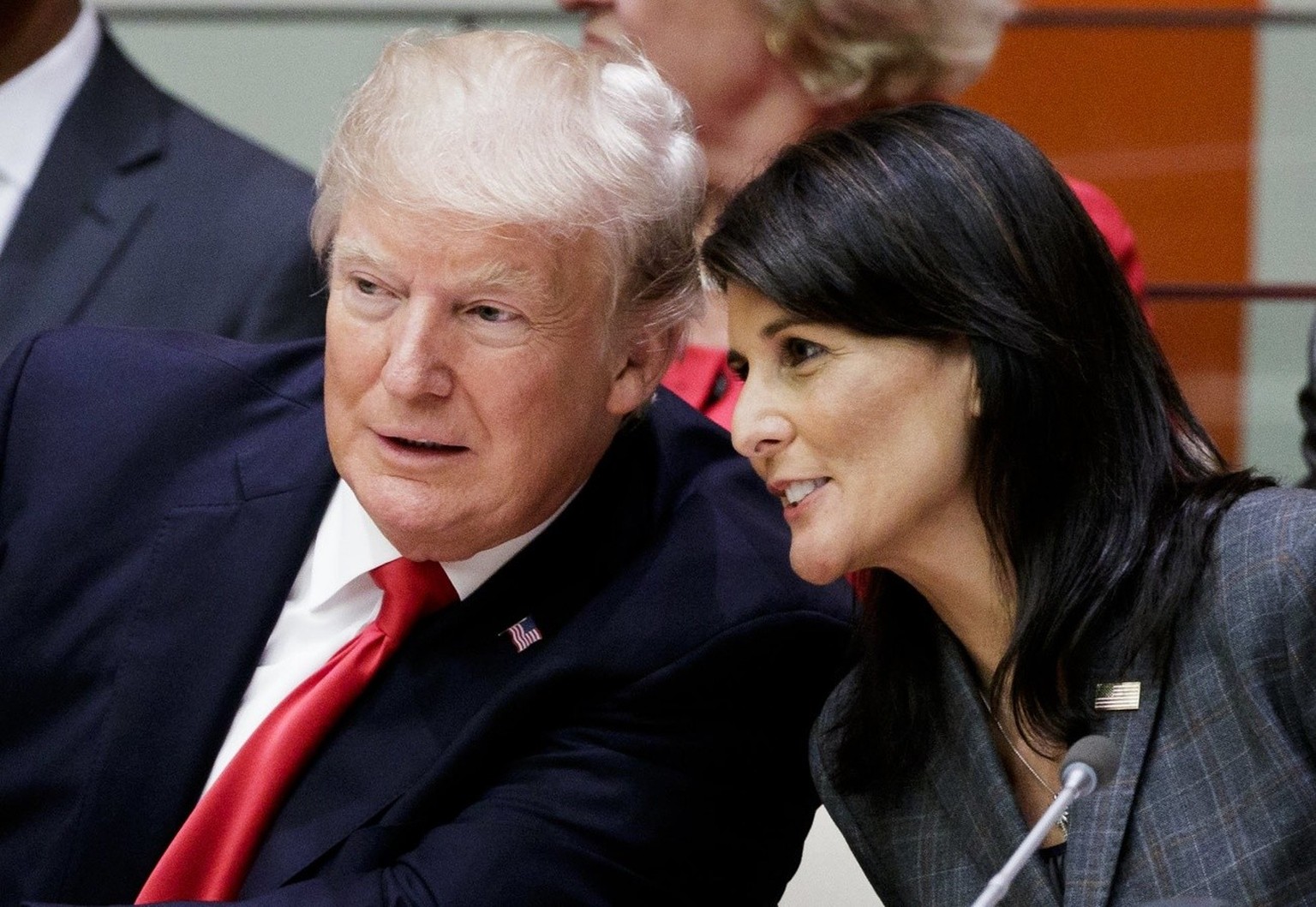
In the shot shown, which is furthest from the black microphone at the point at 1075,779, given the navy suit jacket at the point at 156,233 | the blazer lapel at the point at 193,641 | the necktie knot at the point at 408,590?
the navy suit jacket at the point at 156,233

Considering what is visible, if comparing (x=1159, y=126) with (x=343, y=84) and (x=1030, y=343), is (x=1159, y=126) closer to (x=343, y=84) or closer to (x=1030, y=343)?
(x=343, y=84)

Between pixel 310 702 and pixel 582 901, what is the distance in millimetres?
348

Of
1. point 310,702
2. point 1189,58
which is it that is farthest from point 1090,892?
point 1189,58

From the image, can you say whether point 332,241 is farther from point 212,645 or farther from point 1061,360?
point 1061,360

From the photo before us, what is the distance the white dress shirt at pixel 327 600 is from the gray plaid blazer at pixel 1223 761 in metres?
0.58

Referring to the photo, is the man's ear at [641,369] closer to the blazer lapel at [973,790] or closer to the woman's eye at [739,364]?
the woman's eye at [739,364]

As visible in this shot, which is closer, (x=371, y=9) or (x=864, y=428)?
(x=864, y=428)

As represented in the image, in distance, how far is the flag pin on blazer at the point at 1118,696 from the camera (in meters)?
1.78

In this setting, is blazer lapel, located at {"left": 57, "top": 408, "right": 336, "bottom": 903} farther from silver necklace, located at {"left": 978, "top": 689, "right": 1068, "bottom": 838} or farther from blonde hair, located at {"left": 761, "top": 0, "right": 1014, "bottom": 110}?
blonde hair, located at {"left": 761, "top": 0, "right": 1014, "bottom": 110}

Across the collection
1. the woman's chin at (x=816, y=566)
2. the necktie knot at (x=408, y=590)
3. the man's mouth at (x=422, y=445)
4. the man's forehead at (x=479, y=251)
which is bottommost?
the necktie knot at (x=408, y=590)

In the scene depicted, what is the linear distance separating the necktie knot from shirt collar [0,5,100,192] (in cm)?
125

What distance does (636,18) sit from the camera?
2.92 metres

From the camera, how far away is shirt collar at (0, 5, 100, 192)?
9.78ft

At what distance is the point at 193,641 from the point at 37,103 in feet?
4.10
